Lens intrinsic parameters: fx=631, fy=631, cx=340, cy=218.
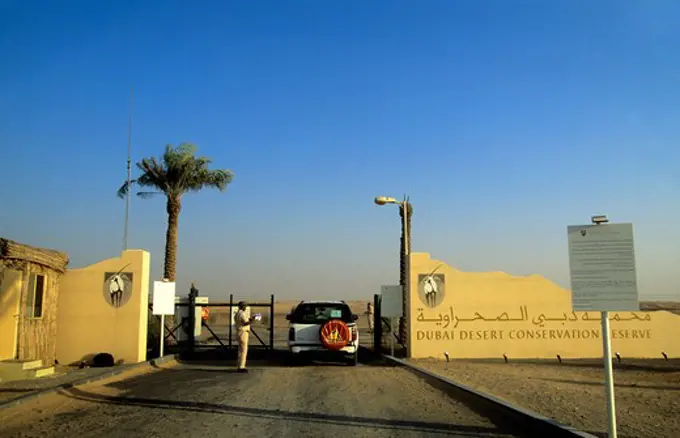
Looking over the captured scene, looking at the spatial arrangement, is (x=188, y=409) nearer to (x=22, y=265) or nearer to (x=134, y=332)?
(x=22, y=265)

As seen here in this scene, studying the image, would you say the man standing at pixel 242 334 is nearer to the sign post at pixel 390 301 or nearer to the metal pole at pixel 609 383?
the sign post at pixel 390 301

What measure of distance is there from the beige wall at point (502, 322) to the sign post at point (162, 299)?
7.71m

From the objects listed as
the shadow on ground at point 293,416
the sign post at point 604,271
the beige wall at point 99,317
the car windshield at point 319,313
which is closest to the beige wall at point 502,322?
the car windshield at point 319,313

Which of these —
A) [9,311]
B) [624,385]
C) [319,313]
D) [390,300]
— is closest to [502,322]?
[390,300]

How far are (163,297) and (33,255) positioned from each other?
451cm

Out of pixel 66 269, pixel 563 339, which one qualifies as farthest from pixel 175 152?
pixel 563 339

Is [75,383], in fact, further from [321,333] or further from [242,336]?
[321,333]

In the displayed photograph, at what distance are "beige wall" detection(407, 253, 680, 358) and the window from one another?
436 inches

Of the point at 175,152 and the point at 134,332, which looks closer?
the point at 134,332

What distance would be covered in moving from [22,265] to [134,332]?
14.0 ft

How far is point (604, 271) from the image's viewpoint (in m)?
7.86

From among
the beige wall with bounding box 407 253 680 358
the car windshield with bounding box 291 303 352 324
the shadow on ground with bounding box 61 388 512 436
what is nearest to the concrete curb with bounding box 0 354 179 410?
the shadow on ground with bounding box 61 388 512 436

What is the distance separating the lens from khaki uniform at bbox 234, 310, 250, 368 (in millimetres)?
17531

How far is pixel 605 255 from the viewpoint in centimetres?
788
